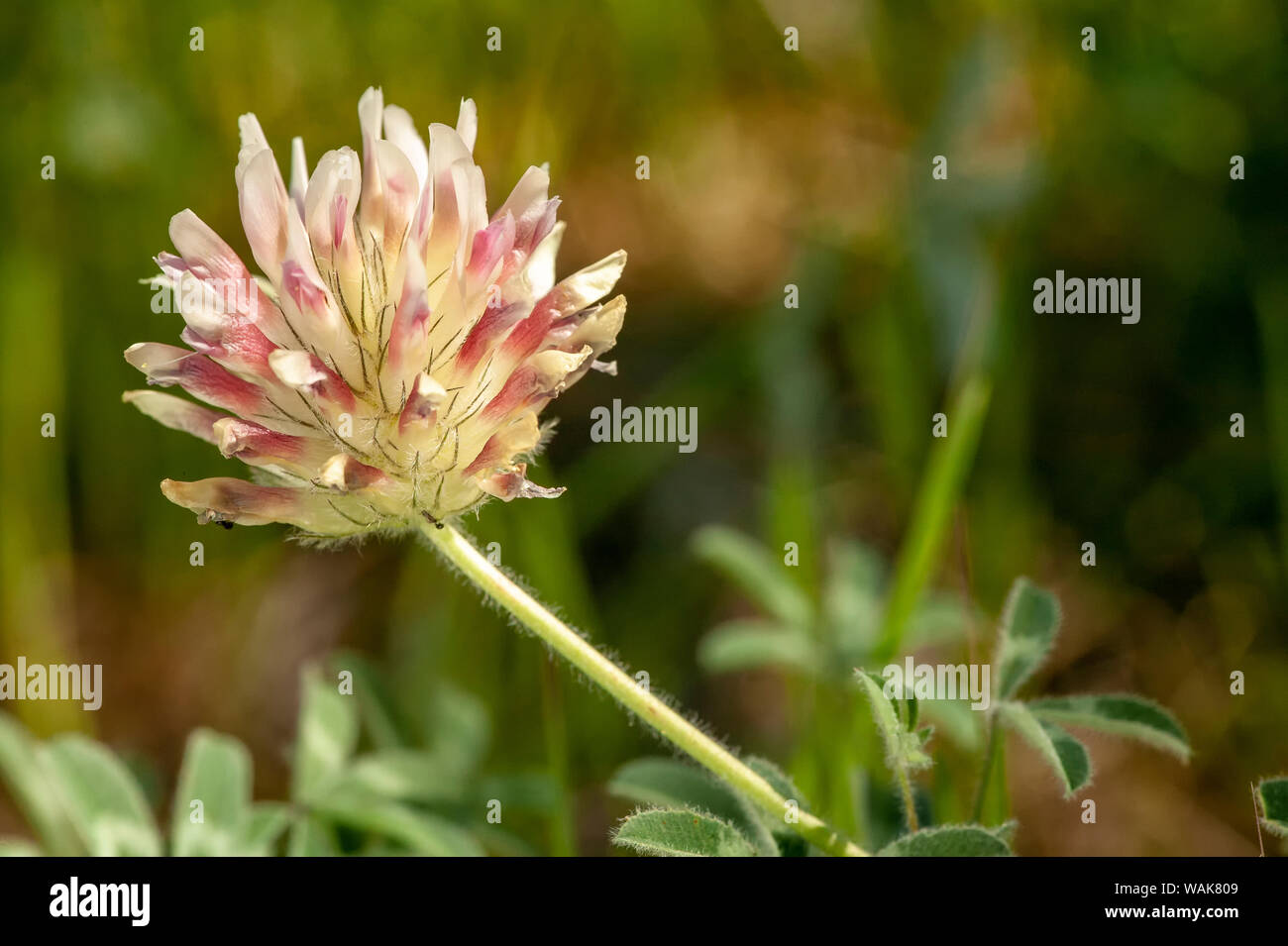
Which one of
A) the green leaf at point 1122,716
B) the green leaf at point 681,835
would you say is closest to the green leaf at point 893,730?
the green leaf at point 681,835

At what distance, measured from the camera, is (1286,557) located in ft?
9.45

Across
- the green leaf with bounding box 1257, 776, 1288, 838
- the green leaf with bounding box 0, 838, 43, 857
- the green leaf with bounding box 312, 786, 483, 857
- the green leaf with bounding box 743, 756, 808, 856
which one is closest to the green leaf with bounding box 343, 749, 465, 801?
the green leaf with bounding box 312, 786, 483, 857

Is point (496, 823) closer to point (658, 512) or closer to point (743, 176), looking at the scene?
point (658, 512)

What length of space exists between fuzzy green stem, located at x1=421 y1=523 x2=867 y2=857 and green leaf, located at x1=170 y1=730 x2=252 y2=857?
93 cm

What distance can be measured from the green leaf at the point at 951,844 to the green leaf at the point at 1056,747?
0.36 ft

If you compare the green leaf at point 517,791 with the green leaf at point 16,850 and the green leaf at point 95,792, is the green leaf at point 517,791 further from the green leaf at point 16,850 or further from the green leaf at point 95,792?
the green leaf at point 16,850

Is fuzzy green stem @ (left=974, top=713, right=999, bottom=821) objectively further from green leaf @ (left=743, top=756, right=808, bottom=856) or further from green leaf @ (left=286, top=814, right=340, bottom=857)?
green leaf @ (left=286, top=814, right=340, bottom=857)

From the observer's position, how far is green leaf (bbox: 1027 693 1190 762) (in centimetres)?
169

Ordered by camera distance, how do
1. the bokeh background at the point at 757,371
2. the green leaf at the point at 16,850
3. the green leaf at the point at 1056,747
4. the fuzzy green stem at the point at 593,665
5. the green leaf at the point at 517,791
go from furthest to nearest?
Result: 1. the bokeh background at the point at 757,371
2. the green leaf at the point at 517,791
3. the green leaf at the point at 16,850
4. the green leaf at the point at 1056,747
5. the fuzzy green stem at the point at 593,665

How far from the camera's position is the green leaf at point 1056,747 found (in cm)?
153

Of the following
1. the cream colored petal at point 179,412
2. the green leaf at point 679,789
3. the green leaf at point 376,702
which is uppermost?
the cream colored petal at point 179,412

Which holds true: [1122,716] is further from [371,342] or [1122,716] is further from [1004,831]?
[371,342]
